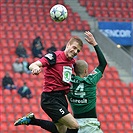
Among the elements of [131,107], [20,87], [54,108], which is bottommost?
[131,107]

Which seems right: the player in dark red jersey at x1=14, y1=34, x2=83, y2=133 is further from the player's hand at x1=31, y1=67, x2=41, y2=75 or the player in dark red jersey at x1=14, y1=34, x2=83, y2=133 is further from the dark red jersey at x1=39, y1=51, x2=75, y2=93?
the player's hand at x1=31, y1=67, x2=41, y2=75

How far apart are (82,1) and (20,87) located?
5.89 m

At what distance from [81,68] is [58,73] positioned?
332 mm

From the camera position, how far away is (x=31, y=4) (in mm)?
18734

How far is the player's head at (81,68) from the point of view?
24.6 ft

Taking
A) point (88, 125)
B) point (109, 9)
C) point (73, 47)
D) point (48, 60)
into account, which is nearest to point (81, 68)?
point (73, 47)

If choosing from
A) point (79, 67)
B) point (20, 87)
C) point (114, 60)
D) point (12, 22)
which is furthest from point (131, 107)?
point (79, 67)

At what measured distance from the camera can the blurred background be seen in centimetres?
1484

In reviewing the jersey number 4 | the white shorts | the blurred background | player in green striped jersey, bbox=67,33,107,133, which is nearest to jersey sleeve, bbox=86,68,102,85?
player in green striped jersey, bbox=67,33,107,133

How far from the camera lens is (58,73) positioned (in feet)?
24.3

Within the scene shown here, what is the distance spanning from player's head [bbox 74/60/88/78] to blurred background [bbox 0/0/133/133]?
6.87 metres

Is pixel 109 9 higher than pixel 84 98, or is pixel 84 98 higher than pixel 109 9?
pixel 109 9

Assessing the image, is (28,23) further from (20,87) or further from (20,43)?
(20,87)

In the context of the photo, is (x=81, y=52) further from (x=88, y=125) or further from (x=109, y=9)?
(x=88, y=125)
